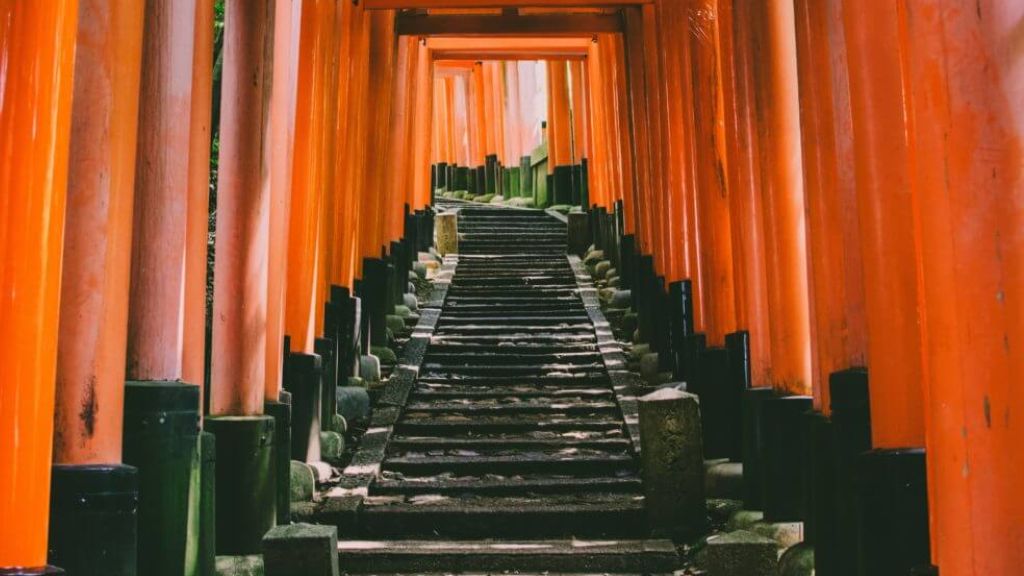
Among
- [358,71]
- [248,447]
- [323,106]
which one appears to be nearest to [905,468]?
[248,447]

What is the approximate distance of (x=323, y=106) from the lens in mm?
8602

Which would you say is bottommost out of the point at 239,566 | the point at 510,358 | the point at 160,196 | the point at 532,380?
the point at 239,566

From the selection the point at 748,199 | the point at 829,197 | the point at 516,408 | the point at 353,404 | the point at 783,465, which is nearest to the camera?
the point at 829,197

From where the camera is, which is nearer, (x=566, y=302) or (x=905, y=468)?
(x=905, y=468)

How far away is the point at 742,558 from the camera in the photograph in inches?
209

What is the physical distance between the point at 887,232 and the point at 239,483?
3.58 m

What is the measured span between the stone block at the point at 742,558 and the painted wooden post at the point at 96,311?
2.89 meters

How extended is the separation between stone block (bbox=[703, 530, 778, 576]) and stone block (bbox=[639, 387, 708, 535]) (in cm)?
112

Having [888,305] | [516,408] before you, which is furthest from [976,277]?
[516,408]

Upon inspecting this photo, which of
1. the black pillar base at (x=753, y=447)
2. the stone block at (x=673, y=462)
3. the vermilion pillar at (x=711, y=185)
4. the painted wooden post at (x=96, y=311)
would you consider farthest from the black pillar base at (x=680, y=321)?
the painted wooden post at (x=96, y=311)

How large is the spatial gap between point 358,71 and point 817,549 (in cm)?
721

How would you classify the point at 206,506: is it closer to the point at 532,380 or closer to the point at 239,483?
the point at 239,483

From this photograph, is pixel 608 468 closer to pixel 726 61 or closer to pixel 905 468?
pixel 726 61

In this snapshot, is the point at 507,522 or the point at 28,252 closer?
the point at 28,252
